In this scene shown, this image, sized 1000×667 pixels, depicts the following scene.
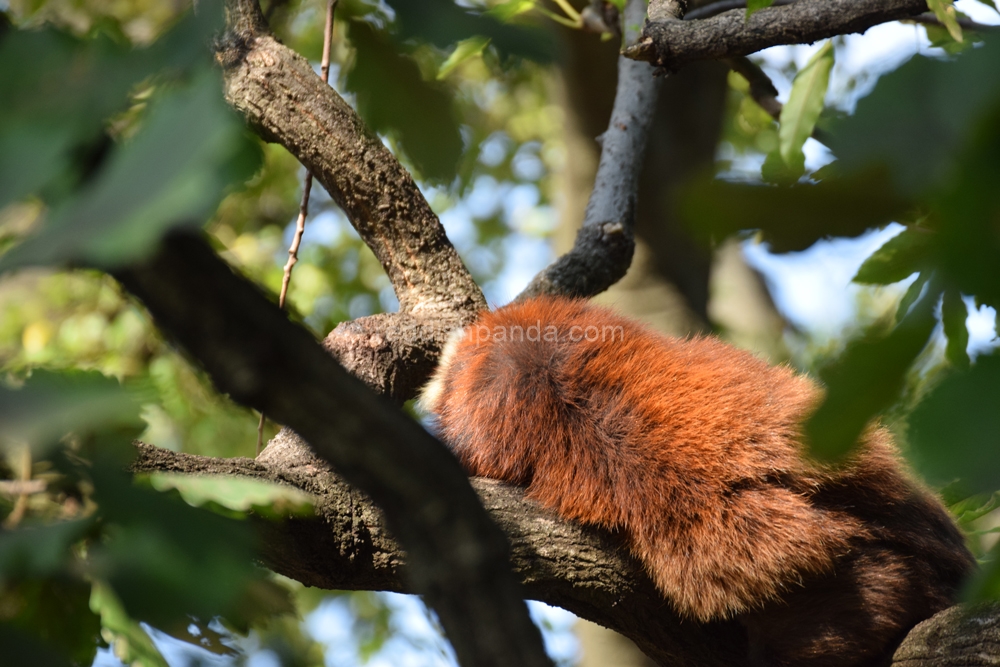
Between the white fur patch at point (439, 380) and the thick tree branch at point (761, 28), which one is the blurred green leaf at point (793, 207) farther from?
the white fur patch at point (439, 380)

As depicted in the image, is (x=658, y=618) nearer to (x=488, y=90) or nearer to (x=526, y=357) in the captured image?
(x=526, y=357)

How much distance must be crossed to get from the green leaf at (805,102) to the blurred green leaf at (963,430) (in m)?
1.54

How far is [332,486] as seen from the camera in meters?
1.33

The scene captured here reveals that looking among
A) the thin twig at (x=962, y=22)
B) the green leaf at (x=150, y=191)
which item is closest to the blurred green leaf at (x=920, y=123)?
the green leaf at (x=150, y=191)

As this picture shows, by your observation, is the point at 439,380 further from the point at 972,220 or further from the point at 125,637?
the point at 972,220

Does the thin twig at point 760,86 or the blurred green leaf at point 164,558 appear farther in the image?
the thin twig at point 760,86

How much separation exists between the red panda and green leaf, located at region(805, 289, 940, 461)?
0.90 meters

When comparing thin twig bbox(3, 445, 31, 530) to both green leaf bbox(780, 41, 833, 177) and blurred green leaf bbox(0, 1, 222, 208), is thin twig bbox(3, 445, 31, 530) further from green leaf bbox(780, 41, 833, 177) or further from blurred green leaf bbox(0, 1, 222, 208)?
green leaf bbox(780, 41, 833, 177)

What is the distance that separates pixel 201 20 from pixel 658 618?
1298 mm

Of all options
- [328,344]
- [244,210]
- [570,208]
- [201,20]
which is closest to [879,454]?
[328,344]

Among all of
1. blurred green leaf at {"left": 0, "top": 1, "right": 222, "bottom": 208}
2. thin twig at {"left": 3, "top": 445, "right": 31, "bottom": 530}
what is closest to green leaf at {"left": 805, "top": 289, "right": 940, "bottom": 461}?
blurred green leaf at {"left": 0, "top": 1, "right": 222, "bottom": 208}

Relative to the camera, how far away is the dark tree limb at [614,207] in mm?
2102

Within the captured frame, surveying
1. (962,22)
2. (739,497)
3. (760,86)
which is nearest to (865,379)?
(739,497)

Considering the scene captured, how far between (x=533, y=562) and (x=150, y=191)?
115 cm
